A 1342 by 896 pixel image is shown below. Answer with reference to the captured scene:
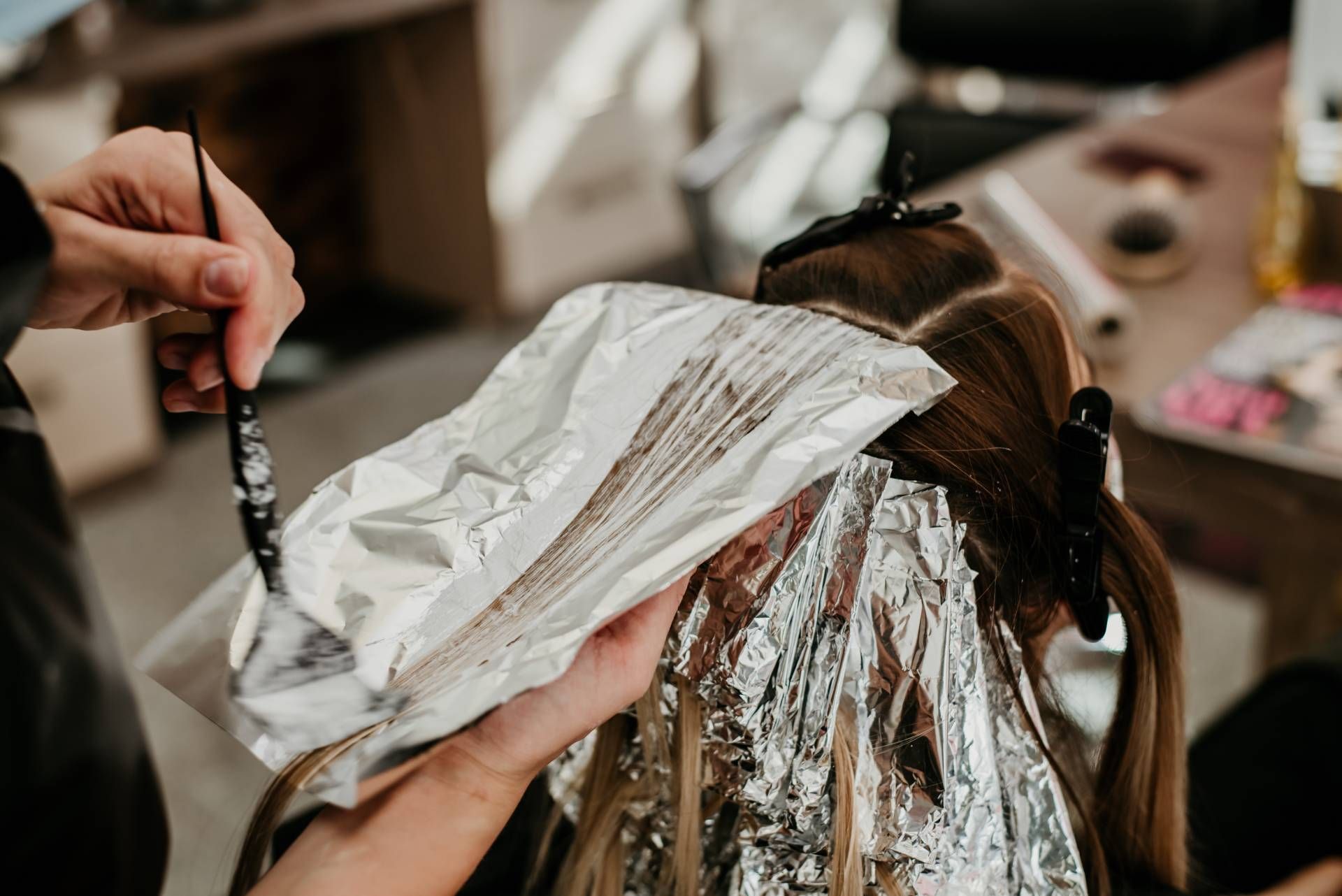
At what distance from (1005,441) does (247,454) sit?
0.42 m

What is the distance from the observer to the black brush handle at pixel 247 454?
0.55 m

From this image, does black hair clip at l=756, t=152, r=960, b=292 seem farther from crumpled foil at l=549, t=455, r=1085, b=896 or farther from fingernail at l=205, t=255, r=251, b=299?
fingernail at l=205, t=255, r=251, b=299

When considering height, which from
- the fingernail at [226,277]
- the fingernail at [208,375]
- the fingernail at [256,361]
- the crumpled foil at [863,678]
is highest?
the fingernail at [226,277]

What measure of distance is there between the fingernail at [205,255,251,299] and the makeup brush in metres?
0.01

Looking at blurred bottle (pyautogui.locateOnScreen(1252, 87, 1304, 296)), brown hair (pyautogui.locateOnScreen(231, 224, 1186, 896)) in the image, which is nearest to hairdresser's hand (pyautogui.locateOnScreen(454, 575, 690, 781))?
brown hair (pyautogui.locateOnScreen(231, 224, 1186, 896))

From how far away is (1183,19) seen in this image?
6.93 feet

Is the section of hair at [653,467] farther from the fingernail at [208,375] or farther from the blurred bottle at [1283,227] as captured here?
the blurred bottle at [1283,227]

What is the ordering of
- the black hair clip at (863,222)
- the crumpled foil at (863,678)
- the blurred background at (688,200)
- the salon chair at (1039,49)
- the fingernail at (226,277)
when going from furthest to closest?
the salon chair at (1039,49) < the blurred background at (688,200) < the black hair clip at (863,222) < the crumpled foil at (863,678) < the fingernail at (226,277)

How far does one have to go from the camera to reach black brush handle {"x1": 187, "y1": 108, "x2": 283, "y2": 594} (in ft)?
1.82

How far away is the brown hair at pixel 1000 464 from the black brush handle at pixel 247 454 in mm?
299

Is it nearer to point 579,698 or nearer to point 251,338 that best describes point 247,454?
point 251,338

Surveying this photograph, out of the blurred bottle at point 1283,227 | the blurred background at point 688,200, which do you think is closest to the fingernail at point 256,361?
the blurred background at point 688,200

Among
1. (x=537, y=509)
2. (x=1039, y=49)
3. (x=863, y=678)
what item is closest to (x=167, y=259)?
(x=537, y=509)

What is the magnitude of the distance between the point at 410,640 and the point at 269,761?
0.09 meters
